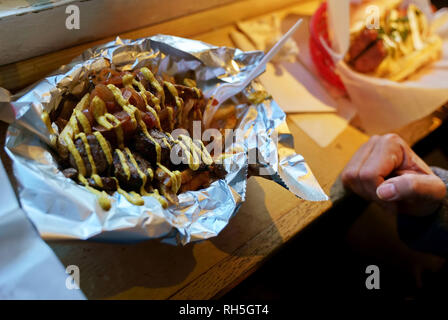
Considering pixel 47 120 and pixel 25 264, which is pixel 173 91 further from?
pixel 25 264

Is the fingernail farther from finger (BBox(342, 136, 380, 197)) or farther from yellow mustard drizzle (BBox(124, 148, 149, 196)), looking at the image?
yellow mustard drizzle (BBox(124, 148, 149, 196))

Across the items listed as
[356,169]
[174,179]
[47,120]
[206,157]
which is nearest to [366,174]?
[356,169]

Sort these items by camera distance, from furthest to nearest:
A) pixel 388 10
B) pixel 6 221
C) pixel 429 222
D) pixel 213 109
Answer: pixel 388 10 → pixel 429 222 → pixel 213 109 → pixel 6 221

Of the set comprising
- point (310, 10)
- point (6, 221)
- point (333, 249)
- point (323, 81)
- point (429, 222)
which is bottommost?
point (333, 249)

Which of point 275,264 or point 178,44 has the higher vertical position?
point 178,44

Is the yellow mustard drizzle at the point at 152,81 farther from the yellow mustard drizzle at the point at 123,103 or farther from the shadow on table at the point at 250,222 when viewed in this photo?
the shadow on table at the point at 250,222

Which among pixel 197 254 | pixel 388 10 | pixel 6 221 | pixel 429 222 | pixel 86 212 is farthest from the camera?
pixel 388 10

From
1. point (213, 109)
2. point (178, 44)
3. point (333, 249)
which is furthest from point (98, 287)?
point (333, 249)

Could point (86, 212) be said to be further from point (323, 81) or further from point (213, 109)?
point (323, 81)
